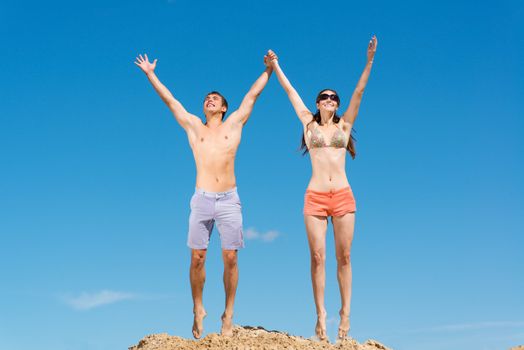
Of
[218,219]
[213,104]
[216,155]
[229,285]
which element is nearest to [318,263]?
[229,285]

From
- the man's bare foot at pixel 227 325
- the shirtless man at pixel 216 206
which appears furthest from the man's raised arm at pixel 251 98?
the man's bare foot at pixel 227 325

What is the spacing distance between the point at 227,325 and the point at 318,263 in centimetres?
200

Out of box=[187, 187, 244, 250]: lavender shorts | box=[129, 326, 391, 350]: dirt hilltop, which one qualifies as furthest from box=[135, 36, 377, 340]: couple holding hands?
box=[129, 326, 391, 350]: dirt hilltop

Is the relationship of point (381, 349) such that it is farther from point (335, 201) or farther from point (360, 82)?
point (360, 82)

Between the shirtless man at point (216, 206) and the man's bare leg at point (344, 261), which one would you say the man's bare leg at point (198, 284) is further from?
the man's bare leg at point (344, 261)

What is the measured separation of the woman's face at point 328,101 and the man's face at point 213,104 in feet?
6.07

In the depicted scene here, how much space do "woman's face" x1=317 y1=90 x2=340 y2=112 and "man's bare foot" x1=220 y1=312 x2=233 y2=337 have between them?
13.8 feet

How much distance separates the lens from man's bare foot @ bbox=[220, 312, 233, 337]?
1192cm

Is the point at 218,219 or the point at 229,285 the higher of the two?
the point at 218,219

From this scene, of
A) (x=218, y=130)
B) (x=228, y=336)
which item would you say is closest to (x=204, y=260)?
(x=228, y=336)

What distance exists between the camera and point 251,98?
12727 mm

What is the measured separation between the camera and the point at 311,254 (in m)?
11.8

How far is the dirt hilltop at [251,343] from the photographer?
11281 mm

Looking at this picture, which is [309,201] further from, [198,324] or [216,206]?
[198,324]
